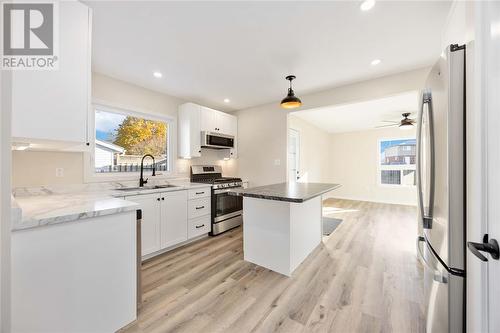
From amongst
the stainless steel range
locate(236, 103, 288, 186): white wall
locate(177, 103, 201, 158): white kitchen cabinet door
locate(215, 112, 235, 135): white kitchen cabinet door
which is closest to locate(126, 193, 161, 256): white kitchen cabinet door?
the stainless steel range

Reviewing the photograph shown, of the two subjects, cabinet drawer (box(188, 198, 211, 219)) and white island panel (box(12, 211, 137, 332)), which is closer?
white island panel (box(12, 211, 137, 332))

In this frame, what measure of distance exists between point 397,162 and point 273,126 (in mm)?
4836

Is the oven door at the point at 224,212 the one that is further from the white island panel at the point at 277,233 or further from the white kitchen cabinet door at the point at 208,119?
the white kitchen cabinet door at the point at 208,119

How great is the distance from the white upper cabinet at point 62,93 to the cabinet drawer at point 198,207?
1832 millimetres

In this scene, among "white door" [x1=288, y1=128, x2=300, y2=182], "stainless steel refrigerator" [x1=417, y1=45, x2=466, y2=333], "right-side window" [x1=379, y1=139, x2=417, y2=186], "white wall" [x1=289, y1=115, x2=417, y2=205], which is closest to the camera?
"stainless steel refrigerator" [x1=417, y1=45, x2=466, y2=333]

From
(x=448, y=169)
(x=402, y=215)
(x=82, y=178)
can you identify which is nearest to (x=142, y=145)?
(x=82, y=178)

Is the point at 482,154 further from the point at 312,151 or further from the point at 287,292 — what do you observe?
the point at 312,151

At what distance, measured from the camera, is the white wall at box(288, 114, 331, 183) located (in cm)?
545

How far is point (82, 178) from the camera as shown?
2547 millimetres

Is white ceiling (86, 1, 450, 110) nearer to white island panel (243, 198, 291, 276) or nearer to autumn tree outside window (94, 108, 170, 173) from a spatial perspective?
autumn tree outside window (94, 108, 170, 173)

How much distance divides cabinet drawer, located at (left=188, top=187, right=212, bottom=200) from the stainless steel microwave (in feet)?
2.97

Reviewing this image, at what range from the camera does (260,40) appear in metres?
2.04

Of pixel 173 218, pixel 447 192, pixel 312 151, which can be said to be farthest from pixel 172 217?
pixel 312 151

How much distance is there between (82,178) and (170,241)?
140 centimetres
